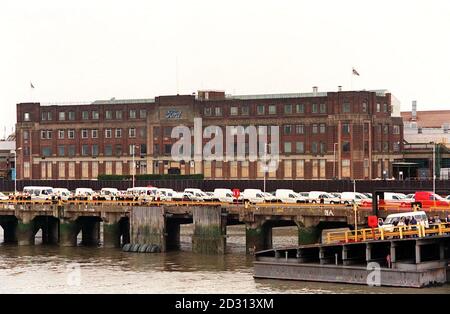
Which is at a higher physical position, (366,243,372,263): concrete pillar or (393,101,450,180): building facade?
(393,101,450,180): building facade

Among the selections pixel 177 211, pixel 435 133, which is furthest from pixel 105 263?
pixel 435 133

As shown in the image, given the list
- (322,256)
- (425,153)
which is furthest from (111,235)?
(425,153)

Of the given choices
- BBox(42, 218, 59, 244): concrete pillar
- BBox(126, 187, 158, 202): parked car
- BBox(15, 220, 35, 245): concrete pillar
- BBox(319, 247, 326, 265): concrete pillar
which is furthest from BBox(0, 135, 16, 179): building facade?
BBox(319, 247, 326, 265): concrete pillar

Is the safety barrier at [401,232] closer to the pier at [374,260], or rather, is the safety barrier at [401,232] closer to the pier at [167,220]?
the pier at [374,260]

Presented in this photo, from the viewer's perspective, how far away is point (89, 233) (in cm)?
10388

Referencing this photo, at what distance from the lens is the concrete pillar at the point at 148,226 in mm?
92062

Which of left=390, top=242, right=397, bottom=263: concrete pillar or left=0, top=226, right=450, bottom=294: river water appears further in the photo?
left=0, top=226, right=450, bottom=294: river water

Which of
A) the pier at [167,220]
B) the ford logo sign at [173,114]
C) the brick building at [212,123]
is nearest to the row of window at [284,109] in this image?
the brick building at [212,123]

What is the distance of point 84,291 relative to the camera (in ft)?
223

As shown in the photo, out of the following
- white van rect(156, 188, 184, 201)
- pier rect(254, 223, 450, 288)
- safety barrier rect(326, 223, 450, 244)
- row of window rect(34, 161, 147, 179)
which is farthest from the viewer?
row of window rect(34, 161, 147, 179)

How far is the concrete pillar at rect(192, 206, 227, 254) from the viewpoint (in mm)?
88812

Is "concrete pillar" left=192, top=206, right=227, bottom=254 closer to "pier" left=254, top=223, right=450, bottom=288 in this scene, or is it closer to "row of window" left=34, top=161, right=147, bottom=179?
"pier" left=254, top=223, right=450, bottom=288

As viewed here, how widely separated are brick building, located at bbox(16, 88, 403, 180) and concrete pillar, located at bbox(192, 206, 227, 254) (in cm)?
6452
